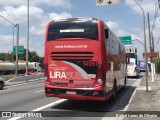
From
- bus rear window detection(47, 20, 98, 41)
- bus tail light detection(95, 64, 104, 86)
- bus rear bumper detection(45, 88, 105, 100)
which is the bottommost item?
bus rear bumper detection(45, 88, 105, 100)

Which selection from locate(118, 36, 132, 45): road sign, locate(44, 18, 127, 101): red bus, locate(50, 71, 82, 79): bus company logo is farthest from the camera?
locate(118, 36, 132, 45): road sign

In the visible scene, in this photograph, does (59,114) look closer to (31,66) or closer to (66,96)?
(66,96)

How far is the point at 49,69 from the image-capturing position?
43.0ft

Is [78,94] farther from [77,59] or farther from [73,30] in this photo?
[73,30]

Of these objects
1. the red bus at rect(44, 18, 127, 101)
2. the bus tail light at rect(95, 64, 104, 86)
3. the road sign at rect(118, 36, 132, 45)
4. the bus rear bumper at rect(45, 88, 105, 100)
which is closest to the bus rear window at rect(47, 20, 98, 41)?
the red bus at rect(44, 18, 127, 101)

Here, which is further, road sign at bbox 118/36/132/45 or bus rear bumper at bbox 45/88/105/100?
road sign at bbox 118/36/132/45

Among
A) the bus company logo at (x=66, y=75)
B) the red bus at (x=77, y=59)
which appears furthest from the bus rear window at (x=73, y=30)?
the bus company logo at (x=66, y=75)

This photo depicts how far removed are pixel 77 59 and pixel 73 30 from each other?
3.80 feet

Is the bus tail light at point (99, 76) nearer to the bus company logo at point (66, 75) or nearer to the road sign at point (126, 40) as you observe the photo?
the bus company logo at point (66, 75)

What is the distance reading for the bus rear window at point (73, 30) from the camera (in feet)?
41.8

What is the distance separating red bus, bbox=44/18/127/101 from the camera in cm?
1255

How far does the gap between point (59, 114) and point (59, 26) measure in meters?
3.58

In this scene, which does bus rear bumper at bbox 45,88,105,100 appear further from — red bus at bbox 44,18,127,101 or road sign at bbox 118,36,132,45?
road sign at bbox 118,36,132,45

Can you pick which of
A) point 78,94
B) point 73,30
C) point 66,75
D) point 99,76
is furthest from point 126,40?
point 78,94
